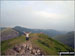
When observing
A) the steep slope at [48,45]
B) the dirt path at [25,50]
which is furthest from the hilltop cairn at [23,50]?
the steep slope at [48,45]

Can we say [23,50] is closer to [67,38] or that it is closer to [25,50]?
[25,50]

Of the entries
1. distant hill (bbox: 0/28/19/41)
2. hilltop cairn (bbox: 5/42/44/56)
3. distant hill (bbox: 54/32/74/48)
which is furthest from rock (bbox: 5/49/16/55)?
distant hill (bbox: 54/32/74/48)

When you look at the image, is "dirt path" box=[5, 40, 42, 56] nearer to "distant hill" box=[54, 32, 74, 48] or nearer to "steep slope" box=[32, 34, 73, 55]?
"steep slope" box=[32, 34, 73, 55]

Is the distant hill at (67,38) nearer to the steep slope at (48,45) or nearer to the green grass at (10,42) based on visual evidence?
the steep slope at (48,45)

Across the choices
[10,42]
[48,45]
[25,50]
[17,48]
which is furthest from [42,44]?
[10,42]

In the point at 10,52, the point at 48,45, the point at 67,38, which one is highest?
the point at 67,38

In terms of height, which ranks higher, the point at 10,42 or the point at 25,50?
the point at 10,42

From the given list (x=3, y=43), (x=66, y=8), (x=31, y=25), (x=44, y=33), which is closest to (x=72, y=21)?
(x=66, y=8)
